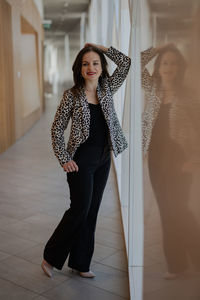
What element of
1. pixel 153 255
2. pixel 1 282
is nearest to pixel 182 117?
pixel 153 255

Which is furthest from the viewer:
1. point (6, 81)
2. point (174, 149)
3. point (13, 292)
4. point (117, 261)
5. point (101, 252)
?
point (6, 81)

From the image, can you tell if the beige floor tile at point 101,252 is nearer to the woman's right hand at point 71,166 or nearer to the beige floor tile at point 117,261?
the beige floor tile at point 117,261

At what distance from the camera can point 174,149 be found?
121 cm

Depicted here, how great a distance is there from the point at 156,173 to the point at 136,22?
134cm

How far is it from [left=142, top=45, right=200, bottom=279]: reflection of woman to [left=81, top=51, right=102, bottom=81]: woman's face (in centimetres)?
107

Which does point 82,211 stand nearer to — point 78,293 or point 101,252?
point 78,293

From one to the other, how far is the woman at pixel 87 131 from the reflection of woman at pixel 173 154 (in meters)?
1.03

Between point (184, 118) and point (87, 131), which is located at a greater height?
point (184, 118)

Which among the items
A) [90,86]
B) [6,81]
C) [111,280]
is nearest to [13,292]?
[111,280]

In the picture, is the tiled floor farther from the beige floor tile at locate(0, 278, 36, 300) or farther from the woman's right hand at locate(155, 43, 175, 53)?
the woman's right hand at locate(155, 43, 175, 53)

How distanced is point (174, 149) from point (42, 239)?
2731mm

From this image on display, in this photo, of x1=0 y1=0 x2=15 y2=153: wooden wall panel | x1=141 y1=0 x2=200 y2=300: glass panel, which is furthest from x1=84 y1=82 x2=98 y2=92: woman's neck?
x1=0 y1=0 x2=15 y2=153: wooden wall panel

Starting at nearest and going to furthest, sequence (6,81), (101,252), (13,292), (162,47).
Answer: (162,47) → (13,292) → (101,252) → (6,81)

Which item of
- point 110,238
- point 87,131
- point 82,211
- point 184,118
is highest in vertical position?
point 184,118
